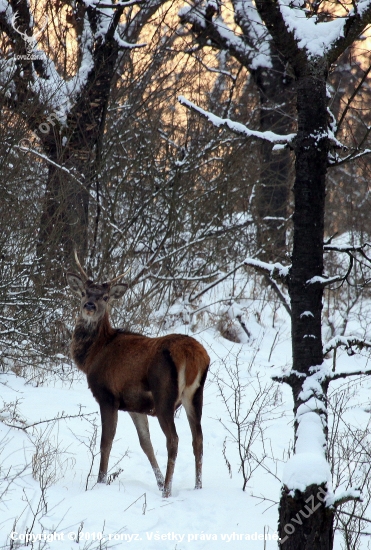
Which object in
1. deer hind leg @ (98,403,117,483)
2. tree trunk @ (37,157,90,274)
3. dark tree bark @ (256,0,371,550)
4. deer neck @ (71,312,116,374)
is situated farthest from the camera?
tree trunk @ (37,157,90,274)

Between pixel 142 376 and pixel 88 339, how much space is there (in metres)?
1.00

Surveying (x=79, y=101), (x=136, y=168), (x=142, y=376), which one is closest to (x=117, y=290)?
(x=142, y=376)

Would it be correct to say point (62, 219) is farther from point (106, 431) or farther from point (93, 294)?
point (106, 431)

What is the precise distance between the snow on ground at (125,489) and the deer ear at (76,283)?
1.56 m

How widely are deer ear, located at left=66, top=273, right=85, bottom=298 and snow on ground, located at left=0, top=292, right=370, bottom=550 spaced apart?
156 cm

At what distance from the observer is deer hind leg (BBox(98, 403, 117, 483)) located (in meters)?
6.16

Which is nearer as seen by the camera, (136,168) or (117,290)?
(117,290)

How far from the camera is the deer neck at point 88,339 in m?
6.91

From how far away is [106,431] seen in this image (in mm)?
6340

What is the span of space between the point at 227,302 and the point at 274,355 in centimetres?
178

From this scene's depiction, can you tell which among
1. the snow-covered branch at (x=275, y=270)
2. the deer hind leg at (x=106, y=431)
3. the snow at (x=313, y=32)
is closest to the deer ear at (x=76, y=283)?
the deer hind leg at (x=106, y=431)

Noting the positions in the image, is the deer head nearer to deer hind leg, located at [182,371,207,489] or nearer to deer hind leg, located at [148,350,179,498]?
deer hind leg, located at [148,350,179,498]

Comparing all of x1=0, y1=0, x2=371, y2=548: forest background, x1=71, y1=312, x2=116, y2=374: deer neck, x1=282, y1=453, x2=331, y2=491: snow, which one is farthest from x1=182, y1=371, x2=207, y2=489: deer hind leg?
x1=282, y1=453, x2=331, y2=491: snow

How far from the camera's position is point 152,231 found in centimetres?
1204
